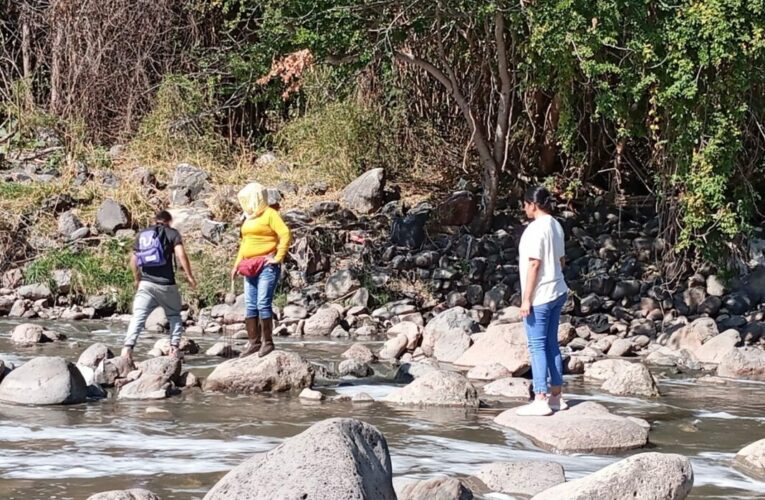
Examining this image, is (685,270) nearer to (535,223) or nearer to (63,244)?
(535,223)

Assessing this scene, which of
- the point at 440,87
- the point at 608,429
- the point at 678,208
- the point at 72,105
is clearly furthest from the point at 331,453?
the point at 72,105

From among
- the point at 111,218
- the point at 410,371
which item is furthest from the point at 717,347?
the point at 111,218

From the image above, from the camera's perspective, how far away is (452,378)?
9.21m

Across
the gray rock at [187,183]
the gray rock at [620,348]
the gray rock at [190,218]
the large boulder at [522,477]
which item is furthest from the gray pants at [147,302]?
the gray rock at [187,183]

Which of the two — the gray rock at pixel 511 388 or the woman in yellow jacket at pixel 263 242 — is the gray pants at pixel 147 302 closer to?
Answer: the woman in yellow jacket at pixel 263 242

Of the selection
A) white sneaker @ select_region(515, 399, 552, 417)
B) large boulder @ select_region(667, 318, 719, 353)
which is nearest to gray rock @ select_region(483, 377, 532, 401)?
white sneaker @ select_region(515, 399, 552, 417)

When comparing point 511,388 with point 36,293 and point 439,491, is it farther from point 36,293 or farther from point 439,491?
point 36,293

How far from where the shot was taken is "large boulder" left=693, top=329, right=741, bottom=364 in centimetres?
1201

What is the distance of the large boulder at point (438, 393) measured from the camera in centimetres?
903

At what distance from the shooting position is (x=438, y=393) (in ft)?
29.9

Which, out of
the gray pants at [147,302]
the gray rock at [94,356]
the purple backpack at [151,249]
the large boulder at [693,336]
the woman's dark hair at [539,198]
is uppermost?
the woman's dark hair at [539,198]

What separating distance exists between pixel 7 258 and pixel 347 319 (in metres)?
5.15

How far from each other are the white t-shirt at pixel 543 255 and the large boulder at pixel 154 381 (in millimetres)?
3067

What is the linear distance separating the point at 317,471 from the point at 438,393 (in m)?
4.09
